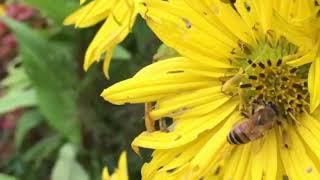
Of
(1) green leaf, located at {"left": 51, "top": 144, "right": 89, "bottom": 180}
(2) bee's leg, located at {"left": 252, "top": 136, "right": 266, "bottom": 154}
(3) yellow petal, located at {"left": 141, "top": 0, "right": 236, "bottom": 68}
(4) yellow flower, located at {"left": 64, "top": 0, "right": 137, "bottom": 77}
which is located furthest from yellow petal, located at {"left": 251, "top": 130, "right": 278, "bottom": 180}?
(1) green leaf, located at {"left": 51, "top": 144, "right": 89, "bottom": 180}

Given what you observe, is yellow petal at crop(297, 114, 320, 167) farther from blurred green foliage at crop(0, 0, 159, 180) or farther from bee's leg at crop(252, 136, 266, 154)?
blurred green foliage at crop(0, 0, 159, 180)

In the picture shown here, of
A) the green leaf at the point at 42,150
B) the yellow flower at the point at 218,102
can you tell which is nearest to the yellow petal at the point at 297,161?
the yellow flower at the point at 218,102

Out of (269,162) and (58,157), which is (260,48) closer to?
(269,162)

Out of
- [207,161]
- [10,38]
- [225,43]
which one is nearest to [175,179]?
[207,161]

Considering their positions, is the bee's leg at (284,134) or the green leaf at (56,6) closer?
the bee's leg at (284,134)

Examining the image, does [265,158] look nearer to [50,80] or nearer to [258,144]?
[258,144]

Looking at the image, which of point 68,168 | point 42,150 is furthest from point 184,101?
point 42,150

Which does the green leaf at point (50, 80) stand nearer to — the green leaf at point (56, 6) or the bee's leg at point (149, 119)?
the green leaf at point (56, 6)
